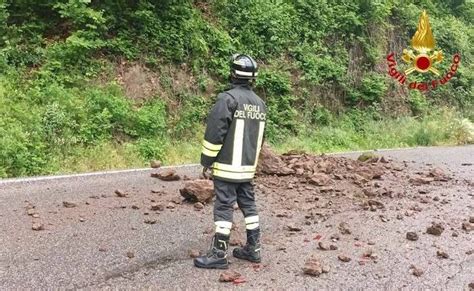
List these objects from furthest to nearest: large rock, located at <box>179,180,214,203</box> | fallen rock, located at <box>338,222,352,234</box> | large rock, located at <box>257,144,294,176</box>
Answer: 1. large rock, located at <box>257,144,294,176</box>
2. large rock, located at <box>179,180,214,203</box>
3. fallen rock, located at <box>338,222,352,234</box>

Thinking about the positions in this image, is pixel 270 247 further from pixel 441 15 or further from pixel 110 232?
pixel 441 15

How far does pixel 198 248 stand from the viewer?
17.2ft

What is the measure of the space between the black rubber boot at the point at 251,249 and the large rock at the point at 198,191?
1812 millimetres

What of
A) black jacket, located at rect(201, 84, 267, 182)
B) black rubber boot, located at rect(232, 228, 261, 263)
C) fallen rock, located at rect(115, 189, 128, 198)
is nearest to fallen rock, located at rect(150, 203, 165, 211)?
fallen rock, located at rect(115, 189, 128, 198)

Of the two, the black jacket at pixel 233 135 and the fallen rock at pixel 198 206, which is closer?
the black jacket at pixel 233 135

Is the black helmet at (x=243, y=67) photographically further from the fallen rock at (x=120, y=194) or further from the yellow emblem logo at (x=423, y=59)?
the yellow emblem logo at (x=423, y=59)

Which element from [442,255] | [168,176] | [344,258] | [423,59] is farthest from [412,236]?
[423,59]

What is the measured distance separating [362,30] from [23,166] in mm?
15367

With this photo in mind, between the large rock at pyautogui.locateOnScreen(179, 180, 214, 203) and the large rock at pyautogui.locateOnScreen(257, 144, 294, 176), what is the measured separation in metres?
1.92

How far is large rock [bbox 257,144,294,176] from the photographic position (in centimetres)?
865

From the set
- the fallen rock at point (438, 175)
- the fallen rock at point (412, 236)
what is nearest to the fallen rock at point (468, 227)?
the fallen rock at point (412, 236)

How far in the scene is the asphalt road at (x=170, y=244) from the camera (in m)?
4.44

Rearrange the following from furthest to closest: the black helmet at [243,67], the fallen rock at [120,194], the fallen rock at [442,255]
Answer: the fallen rock at [120,194] → the fallen rock at [442,255] → the black helmet at [243,67]

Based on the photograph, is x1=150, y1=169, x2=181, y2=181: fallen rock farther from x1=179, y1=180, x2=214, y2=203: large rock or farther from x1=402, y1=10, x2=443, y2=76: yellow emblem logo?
x1=402, y1=10, x2=443, y2=76: yellow emblem logo
